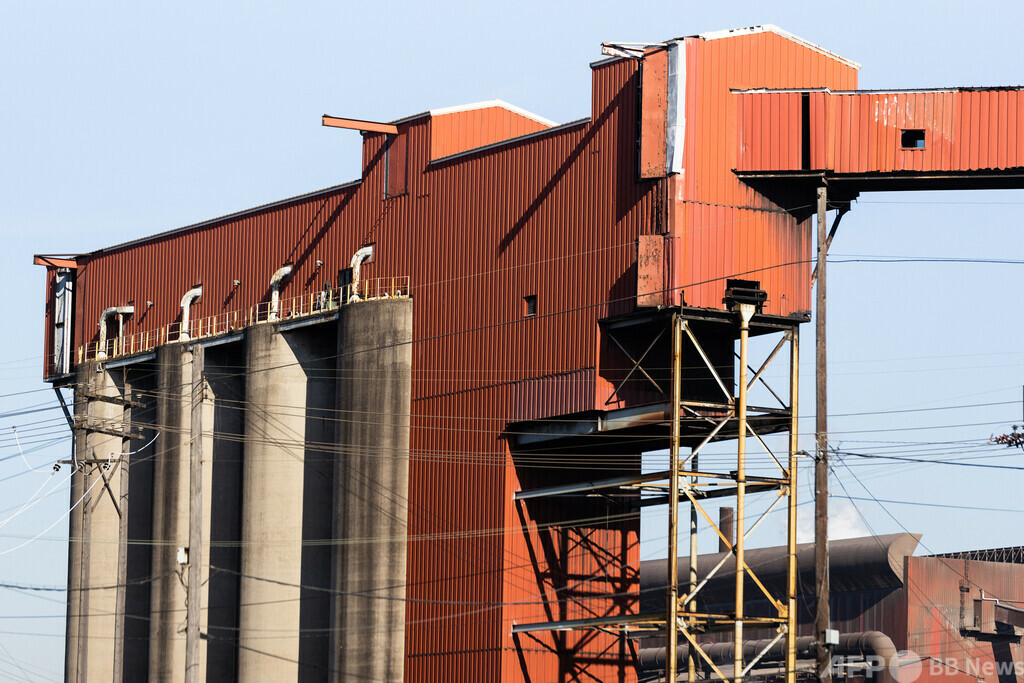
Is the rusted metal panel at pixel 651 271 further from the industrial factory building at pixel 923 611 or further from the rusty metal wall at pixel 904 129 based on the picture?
the industrial factory building at pixel 923 611

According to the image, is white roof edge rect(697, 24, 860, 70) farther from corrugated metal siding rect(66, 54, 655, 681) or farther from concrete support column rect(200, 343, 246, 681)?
concrete support column rect(200, 343, 246, 681)

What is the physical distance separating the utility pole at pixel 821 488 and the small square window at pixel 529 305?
12.0m

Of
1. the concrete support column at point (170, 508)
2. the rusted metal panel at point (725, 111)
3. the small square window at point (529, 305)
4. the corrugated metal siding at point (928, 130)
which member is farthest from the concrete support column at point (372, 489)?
the corrugated metal siding at point (928, 130)

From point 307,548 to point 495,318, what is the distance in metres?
13.6

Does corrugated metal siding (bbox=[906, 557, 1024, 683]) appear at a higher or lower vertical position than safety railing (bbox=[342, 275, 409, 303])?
lower

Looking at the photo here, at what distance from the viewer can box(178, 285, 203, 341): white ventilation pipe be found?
2751 inches

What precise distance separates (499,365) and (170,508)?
2137cm

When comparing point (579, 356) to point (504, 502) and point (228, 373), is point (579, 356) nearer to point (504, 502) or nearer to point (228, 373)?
point (504, 502)

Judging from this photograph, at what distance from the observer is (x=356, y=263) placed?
6028cm

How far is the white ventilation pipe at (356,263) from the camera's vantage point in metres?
59.8

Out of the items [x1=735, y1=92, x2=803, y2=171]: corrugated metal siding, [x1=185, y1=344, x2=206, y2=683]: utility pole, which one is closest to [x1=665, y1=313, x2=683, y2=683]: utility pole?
[x1=735, y1=92, x2=803, y2=171]: corrugated metal siding

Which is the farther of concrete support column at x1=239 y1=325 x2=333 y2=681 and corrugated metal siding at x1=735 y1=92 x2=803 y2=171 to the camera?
concrete support column at x1=239 y1=325 x2=333 y2=681

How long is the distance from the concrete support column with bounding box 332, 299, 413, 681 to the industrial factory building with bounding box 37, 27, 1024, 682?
9 cm

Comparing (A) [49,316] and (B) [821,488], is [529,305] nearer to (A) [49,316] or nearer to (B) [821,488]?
(B) [821,488]
